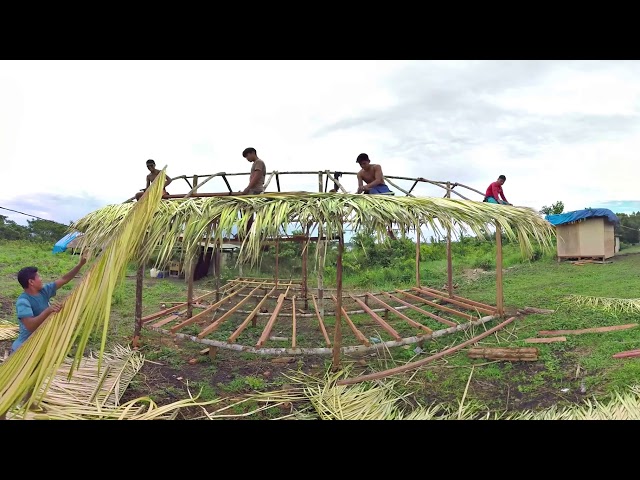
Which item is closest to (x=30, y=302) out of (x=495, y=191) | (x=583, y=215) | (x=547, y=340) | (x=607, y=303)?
(x=547, y=340)

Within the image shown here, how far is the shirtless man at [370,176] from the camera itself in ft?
17.7

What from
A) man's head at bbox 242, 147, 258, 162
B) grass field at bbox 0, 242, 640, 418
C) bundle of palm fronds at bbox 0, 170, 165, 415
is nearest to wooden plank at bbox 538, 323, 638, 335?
grass field at bbox 0, 242, 640, 418

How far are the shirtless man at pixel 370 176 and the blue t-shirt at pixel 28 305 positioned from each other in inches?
147

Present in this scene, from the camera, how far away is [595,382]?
4.02 m

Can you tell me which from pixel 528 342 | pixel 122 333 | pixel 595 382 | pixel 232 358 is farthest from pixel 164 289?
pixel 595 382

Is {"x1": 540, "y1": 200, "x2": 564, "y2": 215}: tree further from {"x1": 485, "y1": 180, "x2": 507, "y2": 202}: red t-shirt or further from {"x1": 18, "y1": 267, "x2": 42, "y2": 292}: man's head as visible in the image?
{"x1": 18, "y1": 267, "x2": 42, "y2": 292}: man's head

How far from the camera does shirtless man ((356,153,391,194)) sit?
5.44 m

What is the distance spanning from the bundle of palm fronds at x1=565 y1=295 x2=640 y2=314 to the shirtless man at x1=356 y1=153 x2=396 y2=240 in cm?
448

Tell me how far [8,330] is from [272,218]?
5.38m

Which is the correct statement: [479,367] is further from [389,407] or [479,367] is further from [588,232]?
[588,232]

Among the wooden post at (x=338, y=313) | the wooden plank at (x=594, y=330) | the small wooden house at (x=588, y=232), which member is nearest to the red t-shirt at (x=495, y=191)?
the wooden plank at (x=594, y=330)

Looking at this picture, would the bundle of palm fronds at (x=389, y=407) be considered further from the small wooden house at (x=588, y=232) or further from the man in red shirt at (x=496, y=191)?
the small wooden house at (x=588, y=232)
